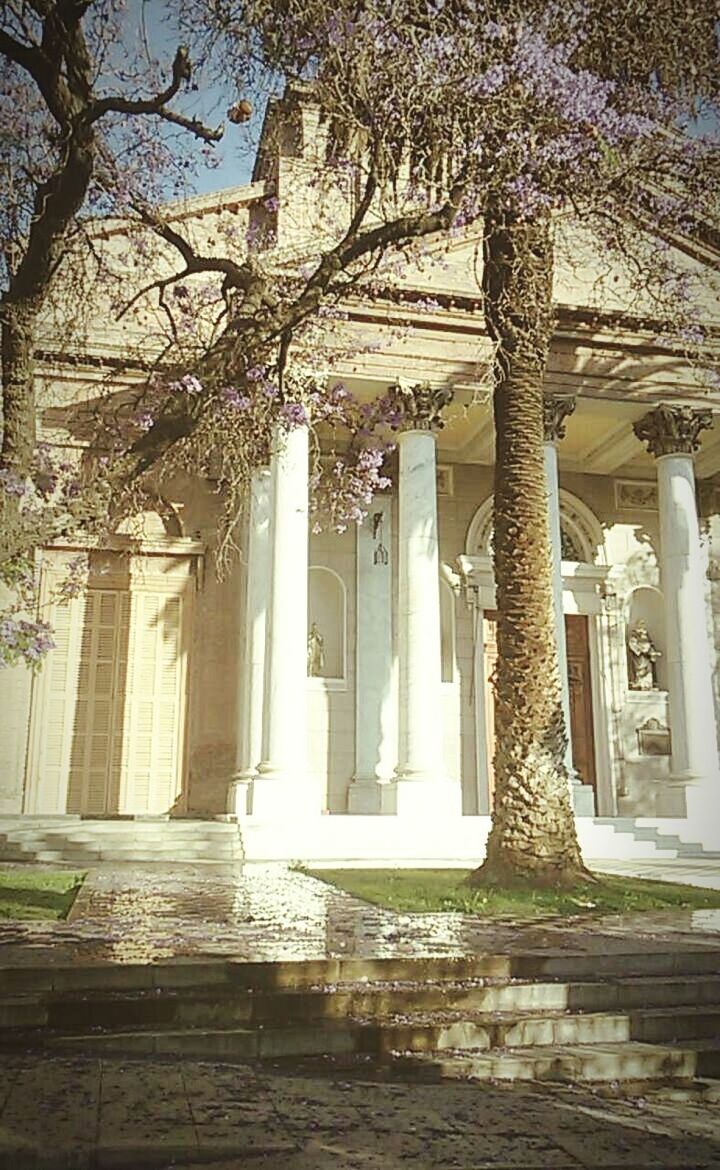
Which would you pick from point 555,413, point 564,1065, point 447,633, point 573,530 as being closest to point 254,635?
point 447,633

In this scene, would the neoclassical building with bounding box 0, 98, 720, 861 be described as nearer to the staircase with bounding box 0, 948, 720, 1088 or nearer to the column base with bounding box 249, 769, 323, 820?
the column base with bounding box 249, 769, 323, 820

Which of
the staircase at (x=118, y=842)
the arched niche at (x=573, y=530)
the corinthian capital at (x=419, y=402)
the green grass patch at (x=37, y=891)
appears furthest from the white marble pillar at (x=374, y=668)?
the green grass patch at (x=37, y=891)

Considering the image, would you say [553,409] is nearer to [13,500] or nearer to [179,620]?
[179,620]

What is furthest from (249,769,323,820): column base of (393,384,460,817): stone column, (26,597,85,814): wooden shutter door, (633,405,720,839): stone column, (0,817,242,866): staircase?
(633,405,720,839): stone column

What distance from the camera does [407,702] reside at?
1590cm

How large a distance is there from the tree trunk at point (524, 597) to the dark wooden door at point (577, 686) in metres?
9.61

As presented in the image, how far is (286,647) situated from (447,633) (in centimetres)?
547

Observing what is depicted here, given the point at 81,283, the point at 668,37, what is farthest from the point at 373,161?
the point at 668,37

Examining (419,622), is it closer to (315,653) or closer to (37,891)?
(315,653)

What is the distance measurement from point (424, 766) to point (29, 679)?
6921mm

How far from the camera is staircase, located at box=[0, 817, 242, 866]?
517 inches

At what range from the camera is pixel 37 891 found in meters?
9.20

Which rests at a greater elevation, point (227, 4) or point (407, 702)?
point (227, 4)

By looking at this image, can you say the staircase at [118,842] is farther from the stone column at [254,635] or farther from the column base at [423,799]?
the column base at [423,799]
